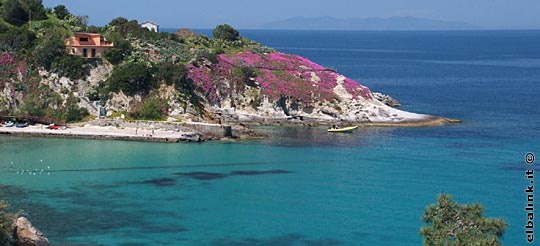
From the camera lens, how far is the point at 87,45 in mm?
96438

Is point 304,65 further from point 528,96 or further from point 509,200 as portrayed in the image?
point 509,200

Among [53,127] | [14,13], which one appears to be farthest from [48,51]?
[14,13]

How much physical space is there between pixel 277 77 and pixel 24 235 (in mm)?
63376

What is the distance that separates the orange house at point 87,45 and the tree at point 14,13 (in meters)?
9.60

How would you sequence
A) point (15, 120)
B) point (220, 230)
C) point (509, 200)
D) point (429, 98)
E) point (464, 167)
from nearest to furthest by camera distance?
point (220, 230)
point (509, 200)
point (464, 167)
point (15, 120)
point (429, 98)

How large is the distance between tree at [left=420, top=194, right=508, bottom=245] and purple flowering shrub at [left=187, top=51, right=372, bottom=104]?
6454 cm

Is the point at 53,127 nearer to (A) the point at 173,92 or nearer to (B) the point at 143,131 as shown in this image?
(B) the point at 143,131

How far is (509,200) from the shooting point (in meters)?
61.5

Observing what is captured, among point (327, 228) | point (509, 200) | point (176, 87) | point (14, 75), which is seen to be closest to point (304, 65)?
point (176, 87)

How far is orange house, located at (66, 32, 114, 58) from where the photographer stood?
96.4 meters

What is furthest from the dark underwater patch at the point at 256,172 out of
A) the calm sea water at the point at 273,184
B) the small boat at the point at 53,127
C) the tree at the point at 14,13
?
the tree at the point at 14,13

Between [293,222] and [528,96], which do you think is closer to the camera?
[293,222]

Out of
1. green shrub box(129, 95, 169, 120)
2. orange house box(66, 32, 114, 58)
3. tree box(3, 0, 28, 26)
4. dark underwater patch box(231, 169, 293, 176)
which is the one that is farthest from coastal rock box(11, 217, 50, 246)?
tree box(3, 0, 28, 26)

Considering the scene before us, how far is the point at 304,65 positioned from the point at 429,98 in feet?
73.8
